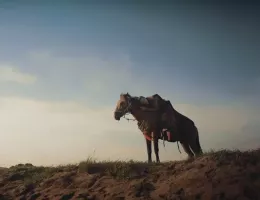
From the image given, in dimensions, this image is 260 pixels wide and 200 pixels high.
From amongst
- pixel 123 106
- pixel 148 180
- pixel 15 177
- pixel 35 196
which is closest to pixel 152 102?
pixel 123 106

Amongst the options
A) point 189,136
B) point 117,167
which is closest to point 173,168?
point 117,167

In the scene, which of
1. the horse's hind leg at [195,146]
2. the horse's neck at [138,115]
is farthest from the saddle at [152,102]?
the horse's hind leg at [195,146]


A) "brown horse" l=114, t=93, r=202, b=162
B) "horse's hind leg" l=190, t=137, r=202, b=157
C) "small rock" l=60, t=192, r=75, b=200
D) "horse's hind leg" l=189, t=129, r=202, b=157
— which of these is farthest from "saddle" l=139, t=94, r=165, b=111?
"small rock" l=60, t=192, r=75, b=200

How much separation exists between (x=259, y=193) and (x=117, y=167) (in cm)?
487

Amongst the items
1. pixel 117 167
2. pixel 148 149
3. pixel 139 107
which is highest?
pixel 139 107

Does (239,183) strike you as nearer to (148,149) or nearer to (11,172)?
(148,149)

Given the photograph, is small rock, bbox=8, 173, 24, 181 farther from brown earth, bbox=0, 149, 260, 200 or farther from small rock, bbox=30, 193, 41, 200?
small rock, bbox=30, 193, 41, 200

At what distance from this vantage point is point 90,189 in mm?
10039

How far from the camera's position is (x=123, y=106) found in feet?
47.8

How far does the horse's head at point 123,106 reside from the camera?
47.7ft

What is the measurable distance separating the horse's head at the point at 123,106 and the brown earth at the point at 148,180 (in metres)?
3.26

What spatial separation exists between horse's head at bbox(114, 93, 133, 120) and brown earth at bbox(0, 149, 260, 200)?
10.7ft

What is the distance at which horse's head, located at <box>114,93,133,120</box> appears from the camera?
47.7ft

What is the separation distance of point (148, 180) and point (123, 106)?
5391mm
